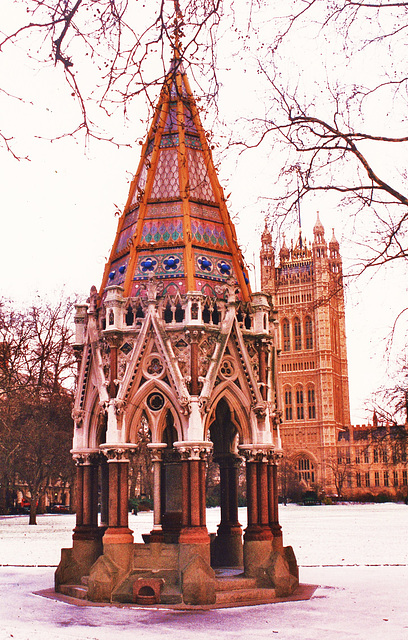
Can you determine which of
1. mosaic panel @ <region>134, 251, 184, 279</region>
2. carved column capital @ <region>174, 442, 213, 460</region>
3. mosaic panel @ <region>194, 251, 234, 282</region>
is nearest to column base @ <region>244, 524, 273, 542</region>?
carved column capital @ <region>174, 442, 213, 460</region>

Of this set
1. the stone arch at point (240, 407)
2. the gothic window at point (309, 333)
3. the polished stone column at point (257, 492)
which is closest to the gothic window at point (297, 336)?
the gothic window at point (309, 333)

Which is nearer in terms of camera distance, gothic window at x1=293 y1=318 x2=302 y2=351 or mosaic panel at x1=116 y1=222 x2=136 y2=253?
mosaic panel at x1=116 y1=222 x2=136 y2=253

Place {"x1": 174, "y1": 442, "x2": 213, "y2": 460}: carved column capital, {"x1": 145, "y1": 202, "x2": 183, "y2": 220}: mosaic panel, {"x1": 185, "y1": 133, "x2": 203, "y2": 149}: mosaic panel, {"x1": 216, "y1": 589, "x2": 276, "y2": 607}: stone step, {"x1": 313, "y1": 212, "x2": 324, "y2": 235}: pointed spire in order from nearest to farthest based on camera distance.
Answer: {"x1": 216, "y1": 589, "x2": 276, "y2": 607}: stone step → {"x1": 174, "y1": 442, "x2": 213, "y2": 460}: carved column capital → {"x1": 145, "y1": 202, "x2": 183, "y2": 220}: mosaic panel → {"x1": 185, "y1": 133, "x2": 203, "y2": 149}: mosaic panel → {"x1": 313, "y1": 212, "x2": 324, "y2": 235}: pointed spire

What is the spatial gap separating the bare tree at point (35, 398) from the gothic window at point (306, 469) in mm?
85565

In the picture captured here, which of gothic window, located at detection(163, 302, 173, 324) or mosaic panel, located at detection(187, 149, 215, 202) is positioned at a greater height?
mosaic panel, located at detection(187, 149, 215, 202)

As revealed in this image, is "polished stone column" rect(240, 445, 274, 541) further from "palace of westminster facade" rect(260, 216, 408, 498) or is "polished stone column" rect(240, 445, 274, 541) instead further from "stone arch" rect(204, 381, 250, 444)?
"palace of westminster facade" rect(260, 216, 408, 498)

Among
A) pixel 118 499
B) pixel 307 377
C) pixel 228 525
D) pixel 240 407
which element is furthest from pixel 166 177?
pixel 307 377

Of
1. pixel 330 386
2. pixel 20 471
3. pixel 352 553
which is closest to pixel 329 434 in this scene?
pixel 330 386

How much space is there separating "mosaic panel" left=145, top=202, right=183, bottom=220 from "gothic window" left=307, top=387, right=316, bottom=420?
115 meters

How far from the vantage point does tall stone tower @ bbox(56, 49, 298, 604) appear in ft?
36.4

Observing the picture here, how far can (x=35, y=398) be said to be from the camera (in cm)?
3462

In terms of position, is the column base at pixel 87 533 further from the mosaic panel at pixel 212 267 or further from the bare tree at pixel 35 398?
the bare tree at pixel 35 398

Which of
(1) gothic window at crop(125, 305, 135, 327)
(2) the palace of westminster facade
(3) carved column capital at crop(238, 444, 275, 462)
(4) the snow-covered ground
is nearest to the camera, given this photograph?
(4) the snow-covered ground

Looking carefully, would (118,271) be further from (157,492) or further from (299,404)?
(299,404)
